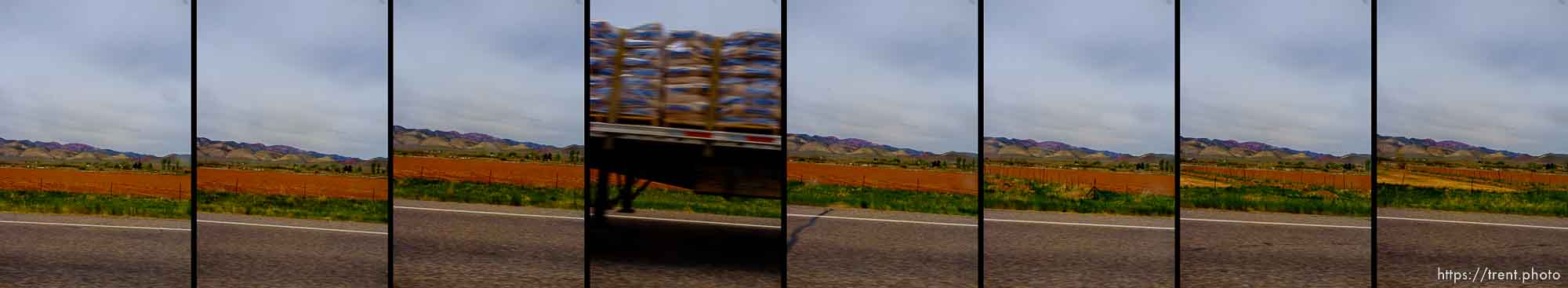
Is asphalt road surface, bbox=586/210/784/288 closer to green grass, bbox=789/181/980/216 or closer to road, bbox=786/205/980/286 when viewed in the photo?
road, bbox=786/205/980/286

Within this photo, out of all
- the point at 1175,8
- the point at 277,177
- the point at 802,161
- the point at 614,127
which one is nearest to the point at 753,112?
the point at 614,127

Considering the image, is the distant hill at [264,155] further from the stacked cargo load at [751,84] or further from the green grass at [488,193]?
the stacked cargo load at [751,84]

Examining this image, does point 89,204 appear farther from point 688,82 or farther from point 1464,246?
point 1464,246

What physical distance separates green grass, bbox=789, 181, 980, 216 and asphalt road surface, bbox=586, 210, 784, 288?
2115 mm

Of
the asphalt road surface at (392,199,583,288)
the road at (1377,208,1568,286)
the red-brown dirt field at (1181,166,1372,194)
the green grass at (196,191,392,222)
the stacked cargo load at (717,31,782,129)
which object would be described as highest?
the stacked cargo load at (717,31,782,129)

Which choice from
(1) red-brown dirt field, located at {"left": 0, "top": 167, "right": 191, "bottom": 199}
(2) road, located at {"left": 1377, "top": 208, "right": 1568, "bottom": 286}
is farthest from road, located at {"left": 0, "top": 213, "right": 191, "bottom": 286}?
(2) road, located at {"left": 1377, "top": 208, "right": 1568, "bottom": 286}

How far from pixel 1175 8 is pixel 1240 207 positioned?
17.0 feet

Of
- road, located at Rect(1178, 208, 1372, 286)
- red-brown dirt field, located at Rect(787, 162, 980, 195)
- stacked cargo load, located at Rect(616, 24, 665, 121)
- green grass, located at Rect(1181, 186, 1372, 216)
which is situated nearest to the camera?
road, located at Rect(1178, 208, 1372, 286)

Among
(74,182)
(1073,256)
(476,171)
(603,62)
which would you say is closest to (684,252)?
(603,62)

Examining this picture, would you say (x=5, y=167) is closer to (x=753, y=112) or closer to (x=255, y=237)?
(x=255, y=237)

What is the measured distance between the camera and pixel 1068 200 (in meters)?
12.8

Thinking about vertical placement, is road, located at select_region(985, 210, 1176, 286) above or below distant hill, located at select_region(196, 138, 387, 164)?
below

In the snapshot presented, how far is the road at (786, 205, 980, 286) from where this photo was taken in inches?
224

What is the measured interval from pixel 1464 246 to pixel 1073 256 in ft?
9.09
